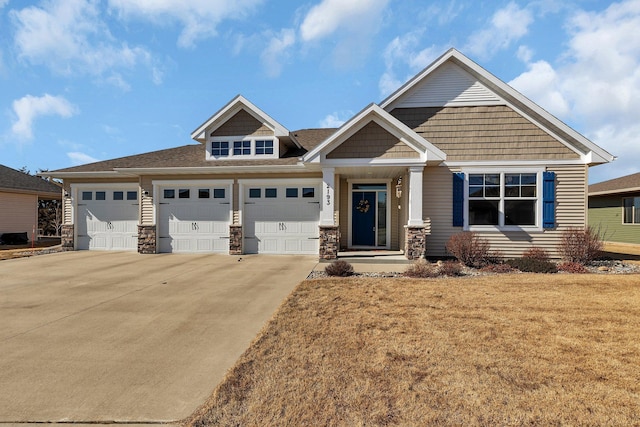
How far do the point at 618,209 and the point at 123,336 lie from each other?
26.0 m

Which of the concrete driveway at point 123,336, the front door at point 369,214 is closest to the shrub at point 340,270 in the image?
the concrete driveway at point 123,336

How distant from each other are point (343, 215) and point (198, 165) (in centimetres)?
593

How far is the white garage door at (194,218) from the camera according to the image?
1229 centimetres

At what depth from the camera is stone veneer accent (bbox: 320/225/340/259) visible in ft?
34.0

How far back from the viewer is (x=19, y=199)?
59.4 ft

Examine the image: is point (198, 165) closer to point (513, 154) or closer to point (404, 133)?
point (404, 133)

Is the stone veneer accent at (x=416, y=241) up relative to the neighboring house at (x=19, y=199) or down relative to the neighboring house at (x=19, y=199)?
down

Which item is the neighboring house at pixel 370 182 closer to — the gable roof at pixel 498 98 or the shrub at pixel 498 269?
the gable roof at pixel 498 98

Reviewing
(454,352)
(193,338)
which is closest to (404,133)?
(454,352)

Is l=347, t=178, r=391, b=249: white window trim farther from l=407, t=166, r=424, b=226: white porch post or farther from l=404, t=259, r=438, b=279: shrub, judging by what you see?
l=404, t=259, r=438, b=279: shrub

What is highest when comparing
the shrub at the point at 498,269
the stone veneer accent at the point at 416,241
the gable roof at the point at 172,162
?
the gable roof at the point at 172,162

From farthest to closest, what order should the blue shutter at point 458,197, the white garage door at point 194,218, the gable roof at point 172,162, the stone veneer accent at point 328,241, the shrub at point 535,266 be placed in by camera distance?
the white garage door at point 194,218
the gable roof at point 172,162
the blue shutter at point 458,197
the stone veneer accent at point 328,241
the shrub at point 535,266

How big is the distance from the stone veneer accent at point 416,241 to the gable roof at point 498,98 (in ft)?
14.2

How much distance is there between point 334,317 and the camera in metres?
4.86
